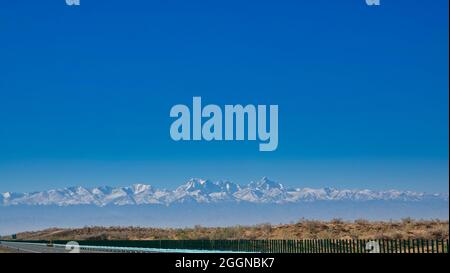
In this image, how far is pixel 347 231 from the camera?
273ft
